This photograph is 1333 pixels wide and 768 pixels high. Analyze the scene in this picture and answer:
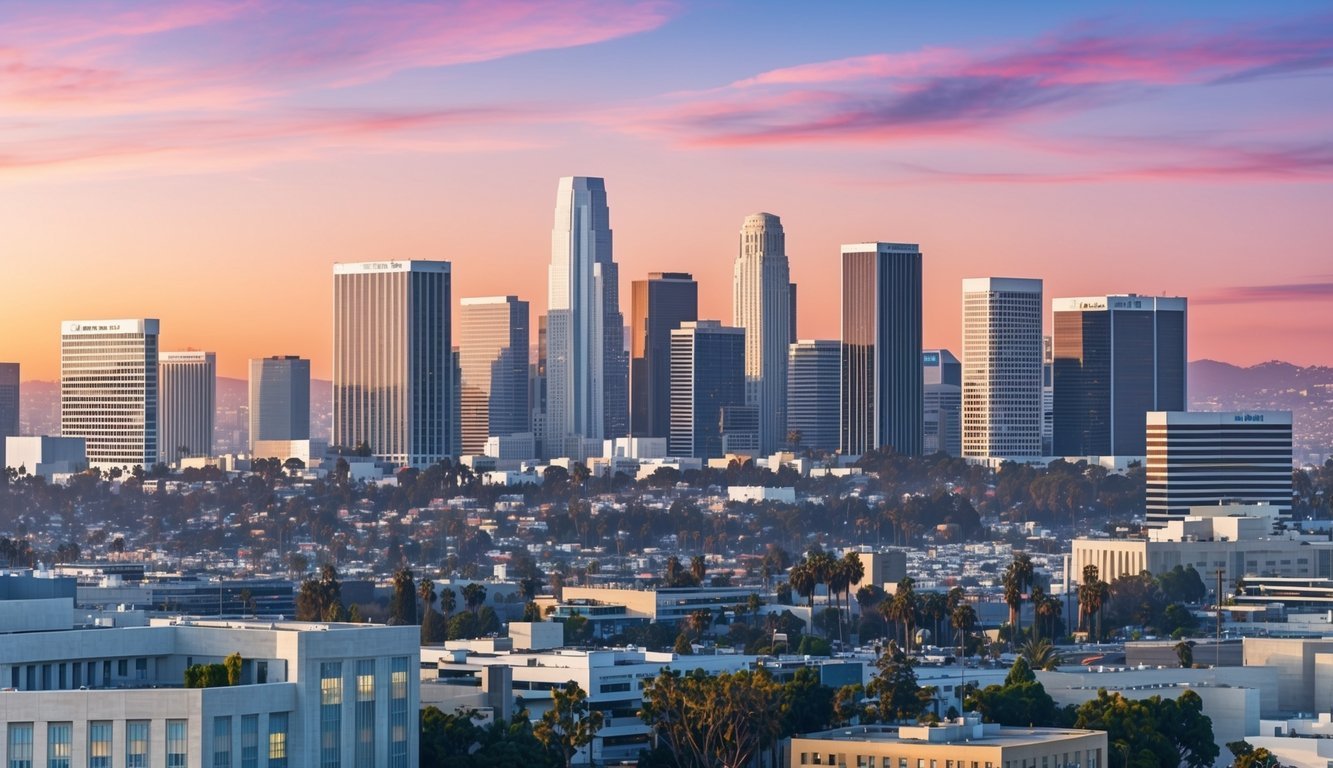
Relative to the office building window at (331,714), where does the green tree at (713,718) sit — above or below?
below

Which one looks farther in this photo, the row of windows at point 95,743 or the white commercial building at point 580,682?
the white commercial building at point 580,682

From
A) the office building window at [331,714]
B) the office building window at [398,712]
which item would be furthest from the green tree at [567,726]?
the office building window at [331,714]

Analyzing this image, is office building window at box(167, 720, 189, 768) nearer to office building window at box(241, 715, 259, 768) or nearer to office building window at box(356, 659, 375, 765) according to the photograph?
office building window at box(241, 715, 259, 768)

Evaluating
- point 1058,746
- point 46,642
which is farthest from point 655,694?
point 46,642

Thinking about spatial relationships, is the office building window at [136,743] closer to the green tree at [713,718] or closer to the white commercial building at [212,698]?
the white commercial building at [212,698]

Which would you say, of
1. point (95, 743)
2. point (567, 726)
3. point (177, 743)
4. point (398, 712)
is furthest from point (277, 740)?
point (567, 726)
